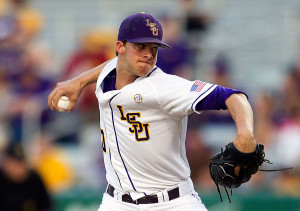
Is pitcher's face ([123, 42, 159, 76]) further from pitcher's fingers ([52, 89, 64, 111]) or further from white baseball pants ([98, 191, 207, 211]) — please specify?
white baseball pants ([98, 191, 207, 211])

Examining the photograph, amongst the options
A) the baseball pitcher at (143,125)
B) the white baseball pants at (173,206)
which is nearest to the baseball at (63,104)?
the baseball pitcher at (143,125)

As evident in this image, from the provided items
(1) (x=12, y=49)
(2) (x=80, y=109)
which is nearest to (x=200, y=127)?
(2) (x=80, y=109)

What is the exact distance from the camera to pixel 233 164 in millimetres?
4133

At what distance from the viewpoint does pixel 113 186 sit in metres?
4.99

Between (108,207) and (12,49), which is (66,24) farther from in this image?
(108,207)

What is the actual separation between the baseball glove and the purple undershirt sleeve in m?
0.28

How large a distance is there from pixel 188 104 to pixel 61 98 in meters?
1.29

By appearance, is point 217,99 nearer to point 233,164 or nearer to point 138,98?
point 233,164

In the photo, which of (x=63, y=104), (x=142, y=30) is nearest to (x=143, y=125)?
(x=142, y=30)

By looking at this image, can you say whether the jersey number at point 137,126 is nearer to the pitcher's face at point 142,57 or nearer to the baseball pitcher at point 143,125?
the baseball pitcher at point 143,125

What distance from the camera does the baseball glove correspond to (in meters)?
4.07

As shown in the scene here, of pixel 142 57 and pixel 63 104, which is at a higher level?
pixel 142 57

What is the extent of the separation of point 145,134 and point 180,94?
484 mm

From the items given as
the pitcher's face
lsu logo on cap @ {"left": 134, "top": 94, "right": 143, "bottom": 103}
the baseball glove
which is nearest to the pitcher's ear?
the pitcher's face
